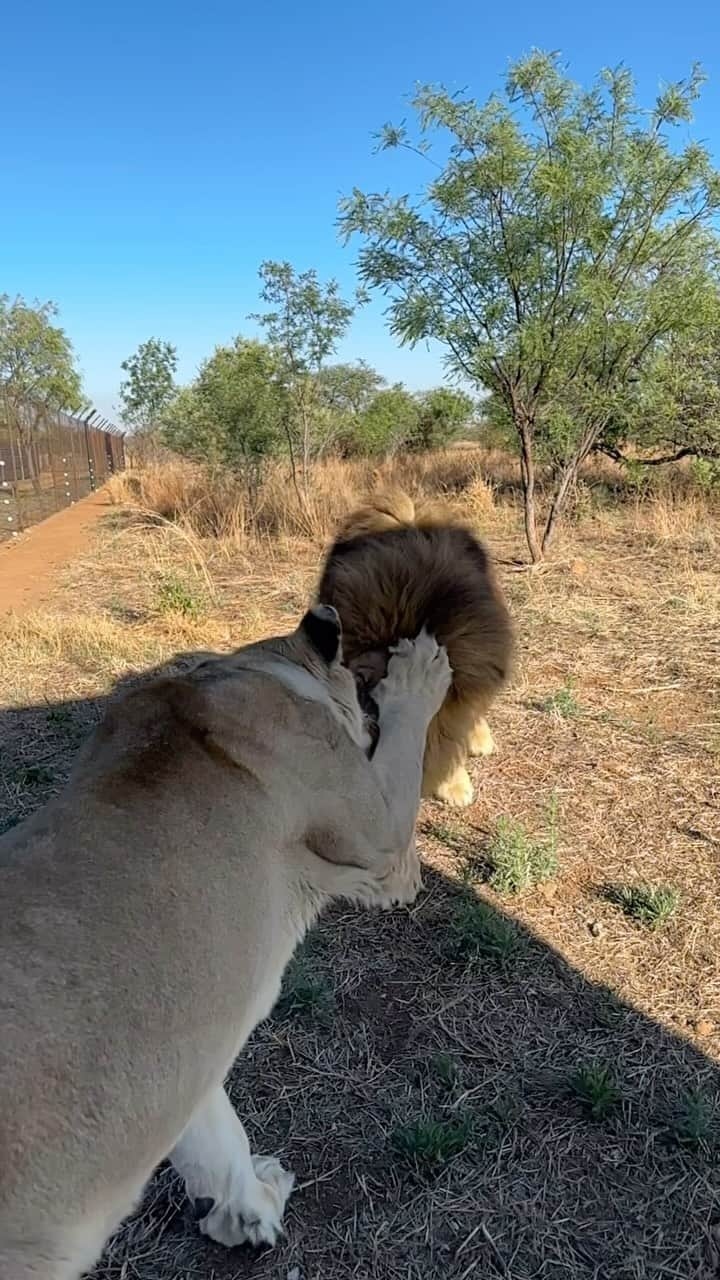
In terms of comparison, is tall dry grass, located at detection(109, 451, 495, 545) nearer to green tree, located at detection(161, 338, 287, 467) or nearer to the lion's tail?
green tree, located at detection(161, 338, 287, 467)

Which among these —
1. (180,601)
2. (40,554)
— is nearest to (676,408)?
(180,601)

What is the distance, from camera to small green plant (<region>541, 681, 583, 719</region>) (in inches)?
199

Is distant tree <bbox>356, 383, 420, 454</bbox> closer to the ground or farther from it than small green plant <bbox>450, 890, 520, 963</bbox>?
farther from it

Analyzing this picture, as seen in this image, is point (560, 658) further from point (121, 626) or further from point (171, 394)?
point (171, 394)

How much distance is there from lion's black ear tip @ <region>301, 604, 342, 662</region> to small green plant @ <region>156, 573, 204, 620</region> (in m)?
5.53

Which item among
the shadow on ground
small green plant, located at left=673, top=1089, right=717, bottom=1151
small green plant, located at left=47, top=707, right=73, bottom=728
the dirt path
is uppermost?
the dirt path

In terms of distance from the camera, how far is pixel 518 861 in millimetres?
3381

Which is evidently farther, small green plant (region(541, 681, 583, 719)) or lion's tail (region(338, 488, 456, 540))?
small green plant (region(541, 681, 583, 719))

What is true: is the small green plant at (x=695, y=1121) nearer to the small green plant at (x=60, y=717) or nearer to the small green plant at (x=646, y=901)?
the small green plant at (x=646, y=901)

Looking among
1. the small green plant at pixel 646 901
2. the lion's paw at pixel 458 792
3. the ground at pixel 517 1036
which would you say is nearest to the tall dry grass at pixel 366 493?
the ground at pixel 517 1036

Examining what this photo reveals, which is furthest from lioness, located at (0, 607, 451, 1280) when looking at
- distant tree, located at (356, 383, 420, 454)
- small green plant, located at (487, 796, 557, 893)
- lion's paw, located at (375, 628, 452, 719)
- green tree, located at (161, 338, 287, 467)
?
distant tree, located at (356, 383, 420, 454)

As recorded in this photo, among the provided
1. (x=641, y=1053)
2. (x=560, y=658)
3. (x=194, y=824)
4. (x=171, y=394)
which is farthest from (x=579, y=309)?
(x=171, y=394)

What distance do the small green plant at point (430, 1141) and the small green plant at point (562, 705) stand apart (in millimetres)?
3063

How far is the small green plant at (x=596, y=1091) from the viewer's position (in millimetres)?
2316
